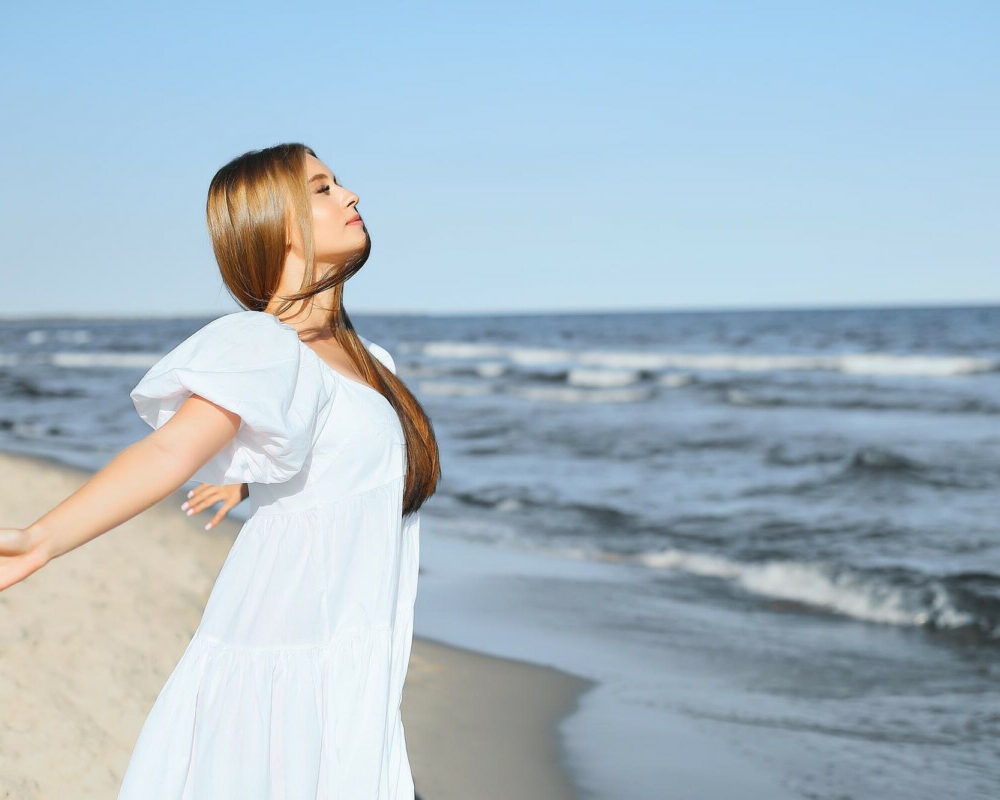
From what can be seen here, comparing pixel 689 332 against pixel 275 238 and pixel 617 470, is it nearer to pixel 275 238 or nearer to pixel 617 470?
pixel 617 470

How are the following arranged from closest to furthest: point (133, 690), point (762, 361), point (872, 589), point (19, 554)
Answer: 1. point (19, 554)
2. point (133, 690)
3. point (872, 589)
4. point (762, 361)

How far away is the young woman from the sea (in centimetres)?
213

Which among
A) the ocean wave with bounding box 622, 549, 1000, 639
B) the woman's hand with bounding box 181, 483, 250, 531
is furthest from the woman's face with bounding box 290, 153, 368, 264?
the ocean wave with bounding box 622, 549, 1000, 639

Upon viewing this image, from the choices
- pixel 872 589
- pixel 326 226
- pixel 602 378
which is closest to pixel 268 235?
pixel 326 226

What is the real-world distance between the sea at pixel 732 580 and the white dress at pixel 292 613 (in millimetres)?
2123

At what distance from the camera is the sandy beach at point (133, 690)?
330cm

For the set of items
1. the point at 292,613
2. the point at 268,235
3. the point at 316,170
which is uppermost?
the point at 316,170

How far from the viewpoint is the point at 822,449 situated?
14.1m

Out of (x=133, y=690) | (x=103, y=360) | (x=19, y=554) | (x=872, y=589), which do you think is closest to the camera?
(x=19, y=554)

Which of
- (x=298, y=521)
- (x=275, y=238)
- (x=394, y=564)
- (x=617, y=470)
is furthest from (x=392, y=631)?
(x=617, y=470)

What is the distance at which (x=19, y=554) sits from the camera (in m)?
1.48

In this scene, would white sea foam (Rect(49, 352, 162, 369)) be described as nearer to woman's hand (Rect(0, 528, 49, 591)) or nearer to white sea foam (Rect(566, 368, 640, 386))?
white sea foam (Rect(566, 368, 640, 386))

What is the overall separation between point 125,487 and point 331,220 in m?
0.69

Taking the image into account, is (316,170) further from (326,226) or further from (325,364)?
(325,364)
